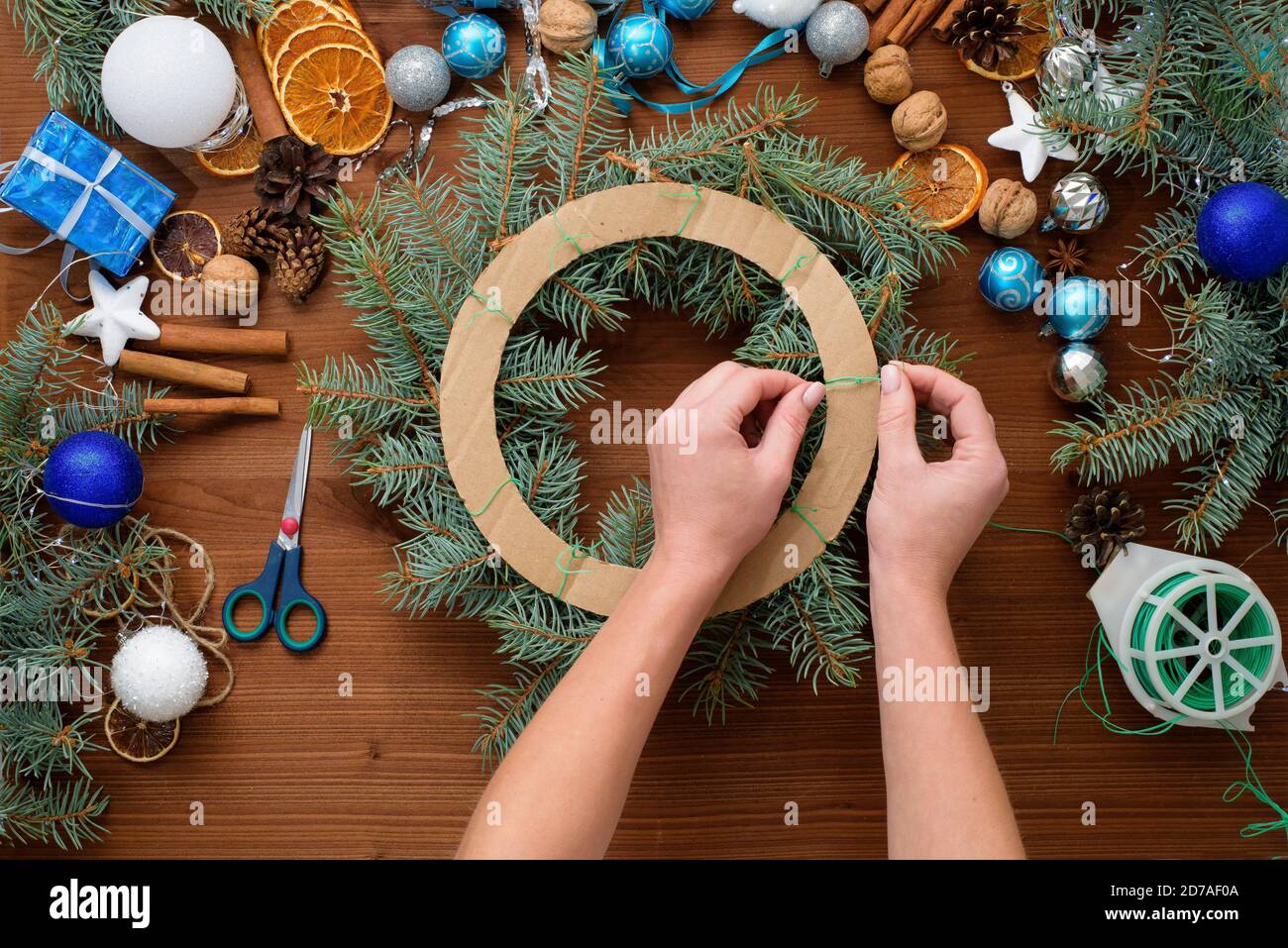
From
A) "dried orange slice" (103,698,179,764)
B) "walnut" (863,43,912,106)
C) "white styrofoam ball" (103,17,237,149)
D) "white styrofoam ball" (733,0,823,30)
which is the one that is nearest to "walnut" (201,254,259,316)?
"white styrofoam ball" (103,17,237,149)

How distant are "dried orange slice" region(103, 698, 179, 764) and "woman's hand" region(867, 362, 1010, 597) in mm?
830

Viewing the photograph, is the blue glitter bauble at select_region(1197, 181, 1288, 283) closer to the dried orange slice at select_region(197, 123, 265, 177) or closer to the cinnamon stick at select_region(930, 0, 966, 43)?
the cinnamon stick at select_region(930, 0, 966, 43)

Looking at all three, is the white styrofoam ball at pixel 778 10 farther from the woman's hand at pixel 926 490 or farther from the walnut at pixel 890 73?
the woman's hand at pixel 926 490

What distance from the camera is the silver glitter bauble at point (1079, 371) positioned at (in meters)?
1.00

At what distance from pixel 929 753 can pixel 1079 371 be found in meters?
0.45

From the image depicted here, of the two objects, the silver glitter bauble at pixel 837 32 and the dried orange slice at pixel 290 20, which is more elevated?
the dried orange slice at pixel 290 20

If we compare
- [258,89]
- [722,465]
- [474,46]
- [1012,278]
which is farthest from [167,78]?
A: [1012,278]

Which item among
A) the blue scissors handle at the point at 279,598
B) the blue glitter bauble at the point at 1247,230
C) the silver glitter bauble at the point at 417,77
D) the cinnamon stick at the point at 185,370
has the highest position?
the silver glitter bauble at the point at 417,77

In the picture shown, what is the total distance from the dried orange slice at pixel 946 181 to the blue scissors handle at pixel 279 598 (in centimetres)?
83

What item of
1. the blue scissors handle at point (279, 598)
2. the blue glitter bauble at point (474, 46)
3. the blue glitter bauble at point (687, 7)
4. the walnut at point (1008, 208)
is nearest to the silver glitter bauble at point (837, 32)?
the blue glitter bauble at point (687, 7)

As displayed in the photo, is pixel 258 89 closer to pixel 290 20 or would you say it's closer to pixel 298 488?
pixel 290 20

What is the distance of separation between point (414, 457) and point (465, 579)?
0.47 ft

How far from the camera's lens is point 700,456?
0.90 m
